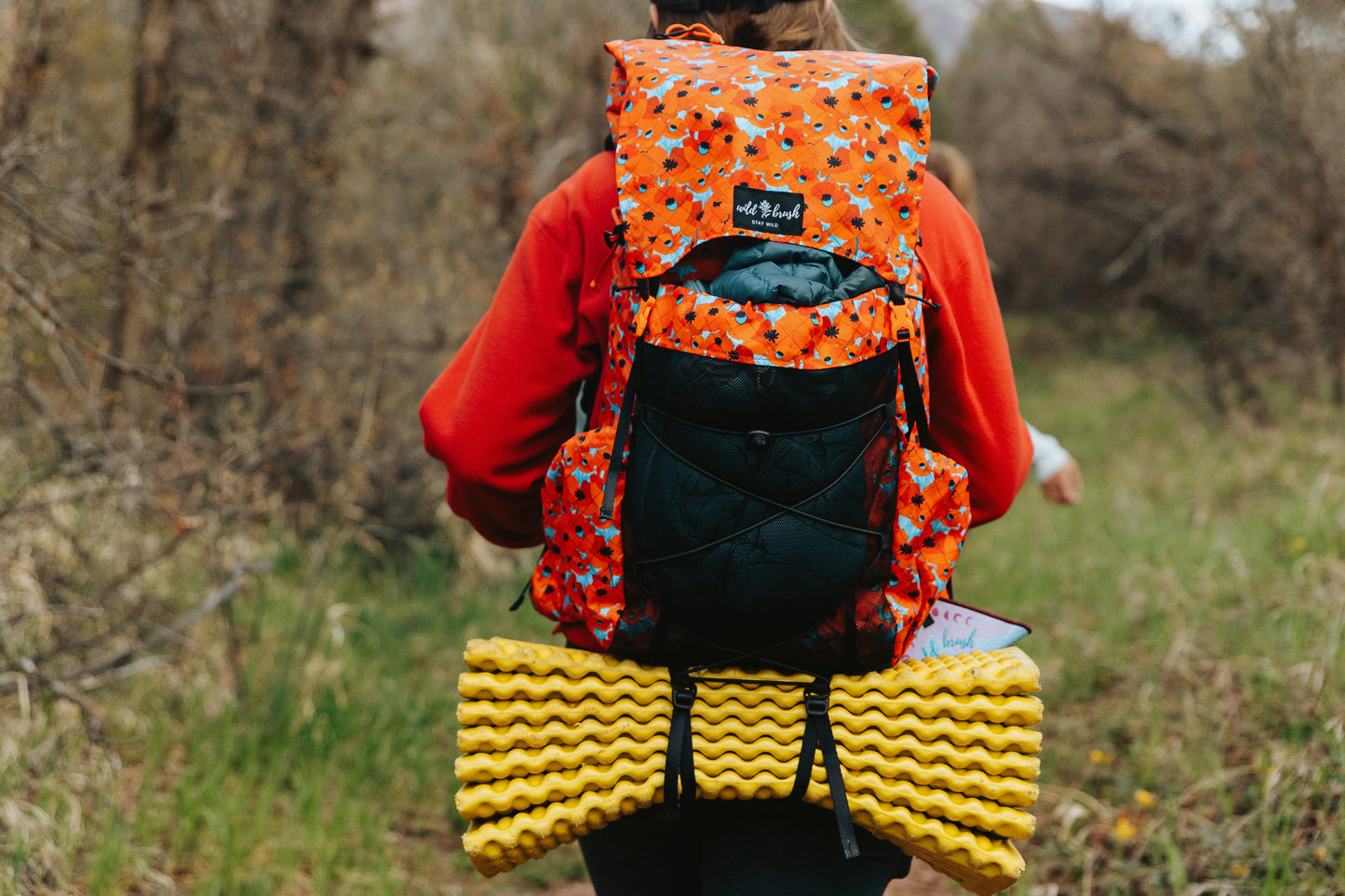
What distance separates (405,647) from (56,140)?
2.32 m

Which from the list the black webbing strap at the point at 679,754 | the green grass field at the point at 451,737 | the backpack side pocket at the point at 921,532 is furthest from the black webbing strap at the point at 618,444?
the green grass field at the point at 451,737

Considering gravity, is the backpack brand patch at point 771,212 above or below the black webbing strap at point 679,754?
above

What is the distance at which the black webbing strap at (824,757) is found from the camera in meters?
1.30

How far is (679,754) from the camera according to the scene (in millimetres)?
1335

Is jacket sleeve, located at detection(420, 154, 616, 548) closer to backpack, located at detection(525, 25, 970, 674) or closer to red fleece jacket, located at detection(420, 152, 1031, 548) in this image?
red fleece jacket, located at detection(420, 152, 1031, 548)

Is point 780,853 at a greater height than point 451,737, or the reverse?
point 780,853

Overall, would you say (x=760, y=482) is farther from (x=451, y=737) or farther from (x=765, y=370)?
(x=451, y=737)

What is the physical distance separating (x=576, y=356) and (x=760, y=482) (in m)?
0.39

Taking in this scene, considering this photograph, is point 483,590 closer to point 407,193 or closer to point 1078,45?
point 407,193

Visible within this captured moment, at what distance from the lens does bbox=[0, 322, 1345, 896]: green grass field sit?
111 inches

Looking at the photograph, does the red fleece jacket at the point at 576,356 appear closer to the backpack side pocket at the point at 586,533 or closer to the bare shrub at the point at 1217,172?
the backpack side pocket at the point at 586,533

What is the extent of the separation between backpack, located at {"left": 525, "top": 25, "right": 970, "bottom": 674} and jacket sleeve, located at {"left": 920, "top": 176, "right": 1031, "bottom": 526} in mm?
86

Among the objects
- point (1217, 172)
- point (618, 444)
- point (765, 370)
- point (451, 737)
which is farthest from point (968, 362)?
point (1217, 172)

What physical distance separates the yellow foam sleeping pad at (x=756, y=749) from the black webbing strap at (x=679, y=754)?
0.01 meters
